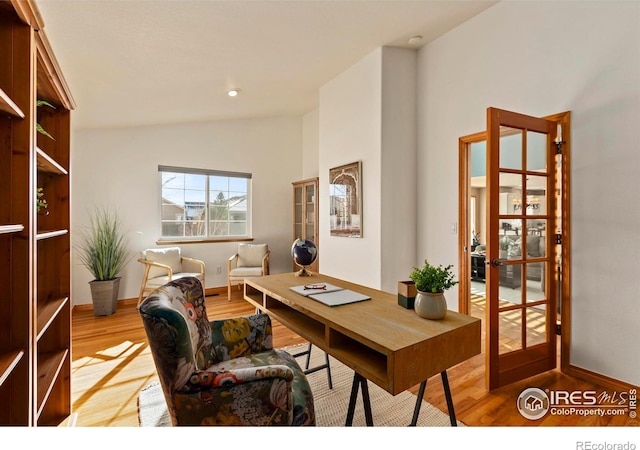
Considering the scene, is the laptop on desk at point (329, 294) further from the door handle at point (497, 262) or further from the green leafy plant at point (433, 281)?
the door handle at point (497, 262)

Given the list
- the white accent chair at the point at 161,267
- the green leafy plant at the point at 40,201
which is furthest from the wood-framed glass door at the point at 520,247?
the white accent chair at the point at 161,267

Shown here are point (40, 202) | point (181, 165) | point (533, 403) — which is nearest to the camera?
point (40, 202)

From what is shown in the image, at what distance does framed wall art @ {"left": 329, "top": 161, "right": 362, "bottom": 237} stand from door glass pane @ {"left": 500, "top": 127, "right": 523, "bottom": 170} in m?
1.58

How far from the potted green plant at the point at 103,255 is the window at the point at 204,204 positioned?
625 mm

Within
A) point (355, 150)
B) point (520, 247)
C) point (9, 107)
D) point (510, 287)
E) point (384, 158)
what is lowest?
point (510, 287)

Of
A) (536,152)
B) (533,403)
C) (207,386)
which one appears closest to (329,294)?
(207,386)

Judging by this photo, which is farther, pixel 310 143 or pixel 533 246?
pixel 310 143

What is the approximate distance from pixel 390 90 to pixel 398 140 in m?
0.52

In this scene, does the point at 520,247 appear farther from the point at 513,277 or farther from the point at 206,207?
the point at 206,207

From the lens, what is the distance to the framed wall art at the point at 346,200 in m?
3.62

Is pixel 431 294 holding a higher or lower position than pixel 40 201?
lower

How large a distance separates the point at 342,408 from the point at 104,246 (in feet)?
11.5
